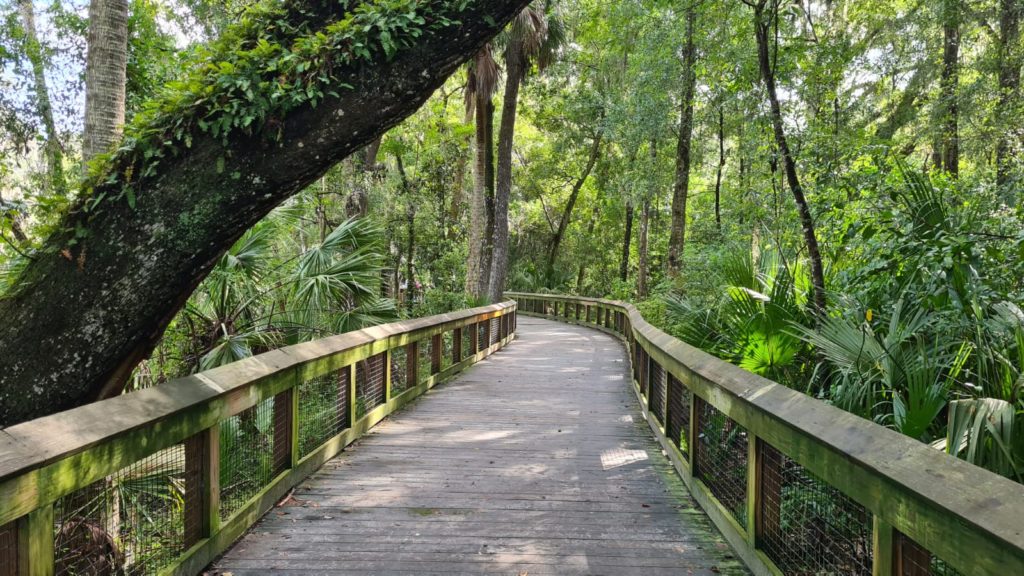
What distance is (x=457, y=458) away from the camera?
5.33 metres

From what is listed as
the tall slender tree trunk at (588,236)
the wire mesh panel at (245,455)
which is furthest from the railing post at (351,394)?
the tall slender tree trunk at (588,236)

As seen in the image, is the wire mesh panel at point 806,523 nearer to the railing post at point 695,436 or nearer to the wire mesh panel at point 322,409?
the railing post at point 695,436

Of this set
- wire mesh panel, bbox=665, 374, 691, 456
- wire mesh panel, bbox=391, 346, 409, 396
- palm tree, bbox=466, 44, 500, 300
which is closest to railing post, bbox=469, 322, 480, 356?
wire mesh panel, bbox=391, 346, 409, 396

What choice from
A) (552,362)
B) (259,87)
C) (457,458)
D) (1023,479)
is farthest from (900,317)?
(552,362)

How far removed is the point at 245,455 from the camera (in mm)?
3941

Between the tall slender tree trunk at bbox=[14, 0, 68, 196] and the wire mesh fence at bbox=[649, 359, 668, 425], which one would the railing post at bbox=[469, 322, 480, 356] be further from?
the tall slender tree trunk at bbox=[14, 0, 68, 196]

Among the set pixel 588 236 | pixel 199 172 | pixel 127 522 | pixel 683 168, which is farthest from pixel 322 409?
pixel 588 236

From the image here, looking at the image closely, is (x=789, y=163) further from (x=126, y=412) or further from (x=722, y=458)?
(x=126, y=412)

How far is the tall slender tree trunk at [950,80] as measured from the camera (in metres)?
11.8

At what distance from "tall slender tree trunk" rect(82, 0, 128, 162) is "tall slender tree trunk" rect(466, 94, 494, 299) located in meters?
11.4

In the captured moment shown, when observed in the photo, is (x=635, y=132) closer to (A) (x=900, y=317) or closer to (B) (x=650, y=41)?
(B) (x=650, y=41)

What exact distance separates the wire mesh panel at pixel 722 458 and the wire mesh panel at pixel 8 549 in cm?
322

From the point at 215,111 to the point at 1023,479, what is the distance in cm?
398

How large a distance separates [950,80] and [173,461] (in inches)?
571
